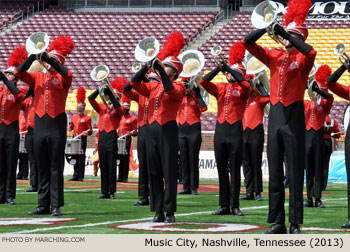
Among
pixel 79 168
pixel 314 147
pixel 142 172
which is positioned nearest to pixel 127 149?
pixel 79 168

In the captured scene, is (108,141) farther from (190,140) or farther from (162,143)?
(162,143)

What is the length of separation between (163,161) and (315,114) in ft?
12.1

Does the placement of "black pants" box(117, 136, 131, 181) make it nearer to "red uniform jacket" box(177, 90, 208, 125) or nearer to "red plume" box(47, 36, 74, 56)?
"red uniform jacket" box(177, 90, 208, 125)

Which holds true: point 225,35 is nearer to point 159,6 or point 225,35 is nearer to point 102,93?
point 159,6

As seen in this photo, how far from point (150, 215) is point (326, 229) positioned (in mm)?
2202

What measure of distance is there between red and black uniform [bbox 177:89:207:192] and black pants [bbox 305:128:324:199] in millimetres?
2569

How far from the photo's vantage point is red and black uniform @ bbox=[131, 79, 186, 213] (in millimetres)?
7703

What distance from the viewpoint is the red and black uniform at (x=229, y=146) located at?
8727 millimetres

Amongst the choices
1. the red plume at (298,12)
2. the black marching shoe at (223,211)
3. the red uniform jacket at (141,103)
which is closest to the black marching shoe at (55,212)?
the red uniform jacket at (141,103)

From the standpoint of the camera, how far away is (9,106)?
9.95m

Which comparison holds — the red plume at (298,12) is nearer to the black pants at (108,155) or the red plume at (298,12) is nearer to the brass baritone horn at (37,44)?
the brass baritone horn at (37,44)

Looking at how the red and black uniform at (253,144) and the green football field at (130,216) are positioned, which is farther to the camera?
the red and black uniform at (253,144)

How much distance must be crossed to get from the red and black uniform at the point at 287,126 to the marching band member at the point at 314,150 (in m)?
3.78

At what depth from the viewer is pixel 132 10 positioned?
106 ft
